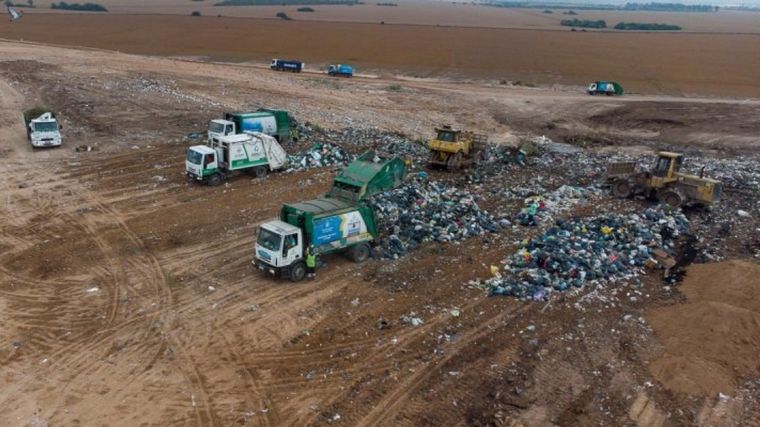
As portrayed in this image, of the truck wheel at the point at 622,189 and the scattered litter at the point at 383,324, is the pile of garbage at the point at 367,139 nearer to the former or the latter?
the truck wheel at the point at 622,189

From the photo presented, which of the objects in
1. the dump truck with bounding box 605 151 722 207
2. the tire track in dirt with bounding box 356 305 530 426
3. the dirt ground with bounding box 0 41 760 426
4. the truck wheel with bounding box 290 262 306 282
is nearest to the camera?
the tire track in dirt with bounding box 356 305 530 426

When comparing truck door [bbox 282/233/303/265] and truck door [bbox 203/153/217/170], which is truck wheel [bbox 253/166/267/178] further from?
truck door [bbox 282/233/303/265]

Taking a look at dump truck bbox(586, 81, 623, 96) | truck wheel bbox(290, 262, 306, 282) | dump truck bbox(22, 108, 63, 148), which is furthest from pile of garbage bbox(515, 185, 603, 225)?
dump truck bbox(586, 81, 623, 96)

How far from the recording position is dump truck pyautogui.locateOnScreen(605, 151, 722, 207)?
20172 millimetres

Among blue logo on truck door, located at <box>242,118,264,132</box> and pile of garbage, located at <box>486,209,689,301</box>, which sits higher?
blue logo on truck door, located at <box>242,118,264,132</box>

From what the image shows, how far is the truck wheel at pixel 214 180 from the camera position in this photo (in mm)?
22234

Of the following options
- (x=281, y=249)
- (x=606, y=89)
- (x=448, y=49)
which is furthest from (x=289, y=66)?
(x=281, y=249)

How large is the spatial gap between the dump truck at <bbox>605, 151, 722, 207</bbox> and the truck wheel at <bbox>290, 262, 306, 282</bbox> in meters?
12.4

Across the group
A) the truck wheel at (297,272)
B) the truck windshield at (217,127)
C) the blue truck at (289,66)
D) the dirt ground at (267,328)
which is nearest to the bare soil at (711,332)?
the dirt ground at (267,328)

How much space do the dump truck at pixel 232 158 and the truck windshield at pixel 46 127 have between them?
22.8ft

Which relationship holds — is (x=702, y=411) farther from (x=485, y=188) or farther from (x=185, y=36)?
(x=185, y=36)

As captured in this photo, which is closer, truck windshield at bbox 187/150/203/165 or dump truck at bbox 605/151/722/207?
dump truck at bbox 605/151/722/207

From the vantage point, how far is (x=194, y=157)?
21859 millimetres

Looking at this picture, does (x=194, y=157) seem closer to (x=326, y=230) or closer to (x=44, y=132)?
(x=44, y=132)
